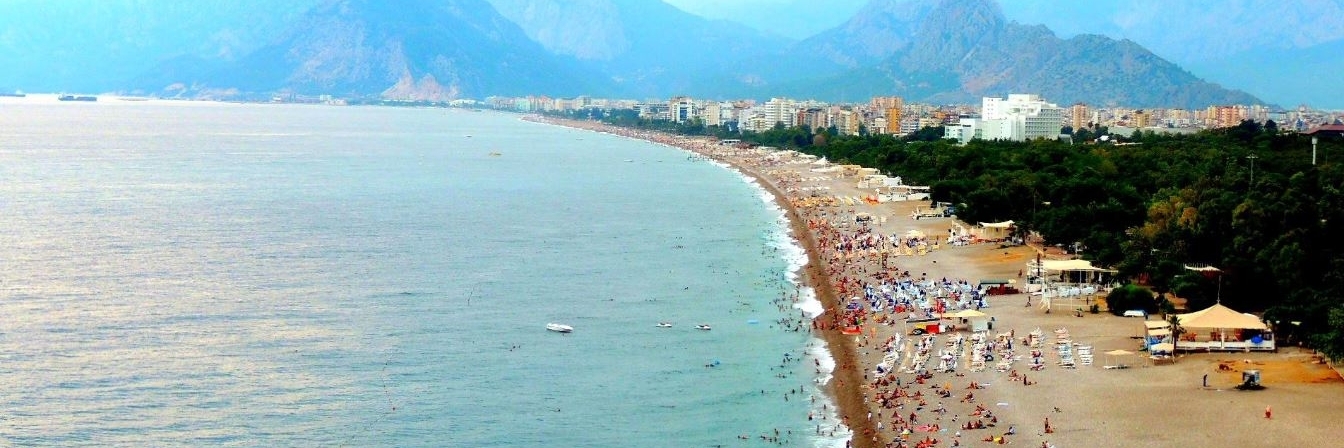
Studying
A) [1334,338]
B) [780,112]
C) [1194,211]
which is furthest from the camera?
[780,112]

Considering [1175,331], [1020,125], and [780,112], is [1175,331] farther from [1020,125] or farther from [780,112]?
[780,112]

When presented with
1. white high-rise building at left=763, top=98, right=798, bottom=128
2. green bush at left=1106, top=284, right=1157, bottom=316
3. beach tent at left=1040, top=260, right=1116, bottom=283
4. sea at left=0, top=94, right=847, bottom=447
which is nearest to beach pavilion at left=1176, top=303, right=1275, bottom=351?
green bush at left=1106, top=284, right=1157, bottom=316

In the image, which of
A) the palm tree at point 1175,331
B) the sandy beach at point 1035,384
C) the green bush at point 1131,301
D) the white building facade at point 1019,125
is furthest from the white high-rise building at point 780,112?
the palm tree at point 1175,331

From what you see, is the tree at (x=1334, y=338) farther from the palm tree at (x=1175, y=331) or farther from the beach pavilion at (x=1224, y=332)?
the palm tree at (x=1175, y=331)

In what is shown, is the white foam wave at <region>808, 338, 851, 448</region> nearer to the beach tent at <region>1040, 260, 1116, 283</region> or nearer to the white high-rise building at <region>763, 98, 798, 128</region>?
the beach tent at <region>1040, 260, 1116, 283</region>

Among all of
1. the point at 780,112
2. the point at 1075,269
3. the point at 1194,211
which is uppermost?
the point at 780,112

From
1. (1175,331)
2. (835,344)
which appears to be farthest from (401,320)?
(1175,331)
